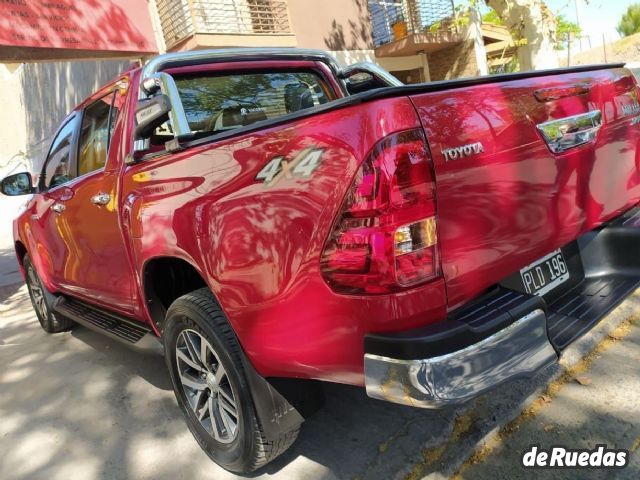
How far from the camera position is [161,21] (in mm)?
11930

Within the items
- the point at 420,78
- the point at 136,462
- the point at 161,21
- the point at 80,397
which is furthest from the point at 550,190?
the point at 420,78

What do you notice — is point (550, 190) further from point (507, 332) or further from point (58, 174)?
point (58, 174)

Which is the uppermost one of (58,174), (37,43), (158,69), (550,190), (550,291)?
(37,43)

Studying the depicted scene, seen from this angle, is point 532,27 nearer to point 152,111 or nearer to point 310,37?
point 310,37

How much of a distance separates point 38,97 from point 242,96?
19.6 meters

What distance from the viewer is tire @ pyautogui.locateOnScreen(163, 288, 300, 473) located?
2145mm

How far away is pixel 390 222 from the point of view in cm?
158

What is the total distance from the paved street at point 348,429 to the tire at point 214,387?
168 millimetres

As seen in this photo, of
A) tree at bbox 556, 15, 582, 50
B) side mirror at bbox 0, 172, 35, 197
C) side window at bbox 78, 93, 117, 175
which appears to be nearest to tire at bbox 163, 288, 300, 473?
side window at bbox 78, 93, 117, 175

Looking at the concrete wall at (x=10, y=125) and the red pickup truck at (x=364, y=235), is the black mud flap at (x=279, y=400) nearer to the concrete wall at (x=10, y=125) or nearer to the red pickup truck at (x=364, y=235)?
the red pickup truck at (x=364, y=235)

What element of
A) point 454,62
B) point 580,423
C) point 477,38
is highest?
point 477,38

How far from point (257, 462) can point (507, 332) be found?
47.8 inches

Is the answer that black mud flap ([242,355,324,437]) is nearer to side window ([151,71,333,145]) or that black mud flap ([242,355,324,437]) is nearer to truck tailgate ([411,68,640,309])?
truck tailgate ([411,68,640,309])

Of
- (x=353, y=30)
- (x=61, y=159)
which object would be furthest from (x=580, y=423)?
(x=353, y=30)
